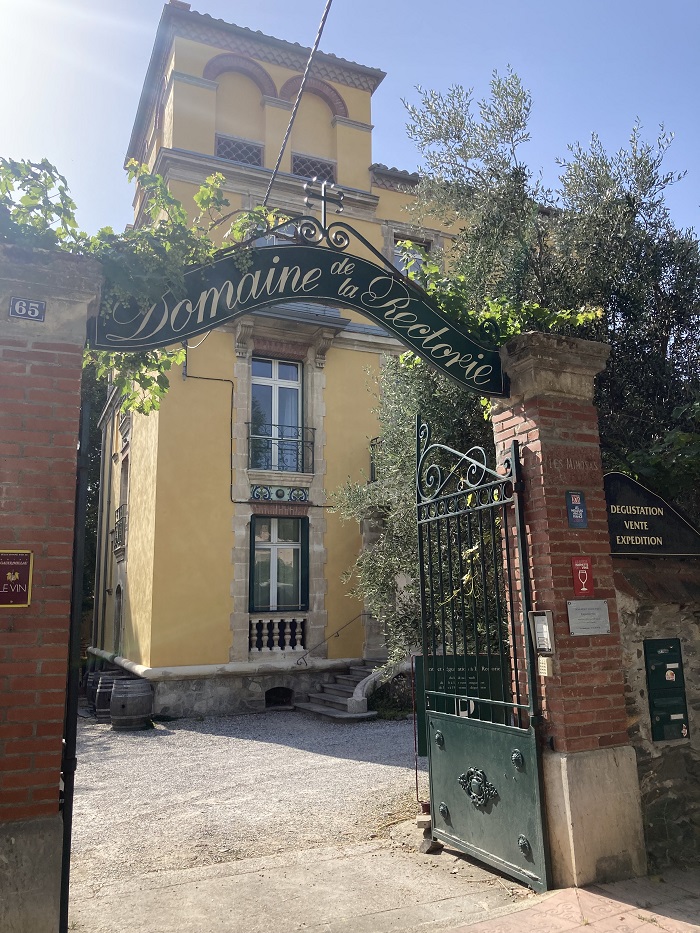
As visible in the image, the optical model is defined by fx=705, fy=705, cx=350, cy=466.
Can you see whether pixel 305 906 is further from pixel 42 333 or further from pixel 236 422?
pixel 236 422

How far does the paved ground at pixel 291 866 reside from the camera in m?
4.03

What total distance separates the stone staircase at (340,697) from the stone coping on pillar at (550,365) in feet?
27.1

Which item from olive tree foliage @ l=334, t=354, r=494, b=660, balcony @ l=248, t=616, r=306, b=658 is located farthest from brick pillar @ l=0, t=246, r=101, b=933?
balcony @ l=248, t=616, r=306, b=658

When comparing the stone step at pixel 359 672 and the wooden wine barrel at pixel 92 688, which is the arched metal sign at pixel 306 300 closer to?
the stone step at pixel 359 672

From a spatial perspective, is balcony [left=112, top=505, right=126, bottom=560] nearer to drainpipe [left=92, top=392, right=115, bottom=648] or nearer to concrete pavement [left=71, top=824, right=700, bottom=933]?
drainpipe [left=92, top=392, right=115, bottom=648]

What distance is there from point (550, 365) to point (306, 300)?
1783 mm

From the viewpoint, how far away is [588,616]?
4.67m

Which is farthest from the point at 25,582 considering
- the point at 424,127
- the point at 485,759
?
the point at 424,127

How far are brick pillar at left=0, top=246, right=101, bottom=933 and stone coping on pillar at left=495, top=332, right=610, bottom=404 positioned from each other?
2851 mm

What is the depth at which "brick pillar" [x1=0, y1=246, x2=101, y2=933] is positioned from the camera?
10.9 feet

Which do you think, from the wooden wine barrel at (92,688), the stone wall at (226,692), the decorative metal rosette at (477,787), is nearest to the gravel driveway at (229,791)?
the stone wall at (226,692)

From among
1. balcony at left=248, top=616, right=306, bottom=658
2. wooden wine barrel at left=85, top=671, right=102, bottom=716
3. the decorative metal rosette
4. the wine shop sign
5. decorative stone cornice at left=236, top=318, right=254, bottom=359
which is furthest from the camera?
wooden wine barrel at left=85, top=671, right=102, bottom=716

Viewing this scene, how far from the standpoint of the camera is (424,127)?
8.30m

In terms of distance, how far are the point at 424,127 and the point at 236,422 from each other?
730 centimetres
